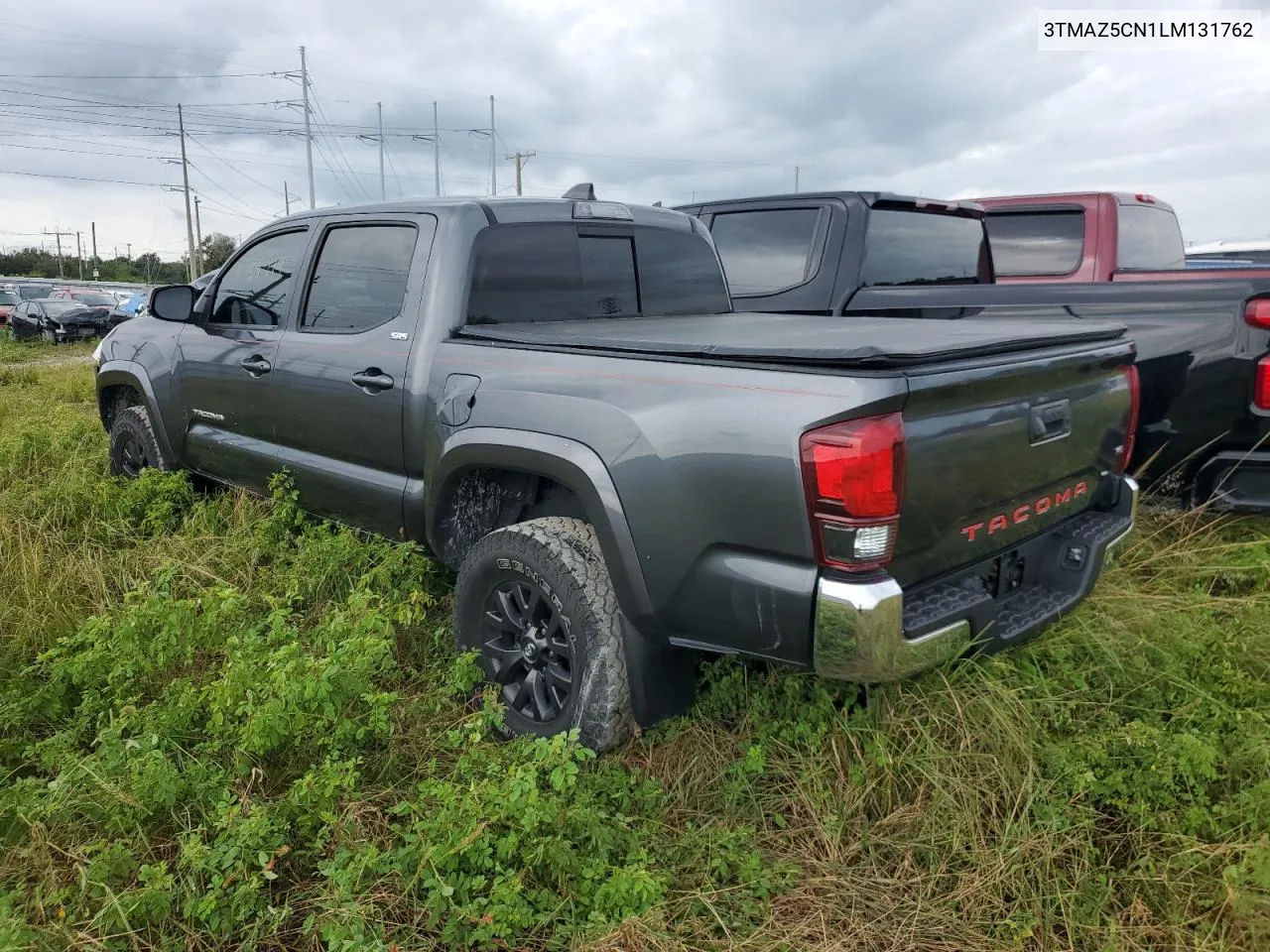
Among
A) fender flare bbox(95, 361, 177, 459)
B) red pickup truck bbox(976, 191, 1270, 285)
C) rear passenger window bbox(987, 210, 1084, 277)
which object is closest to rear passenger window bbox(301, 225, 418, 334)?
fender flare bbox(95, 361, 177, 459)

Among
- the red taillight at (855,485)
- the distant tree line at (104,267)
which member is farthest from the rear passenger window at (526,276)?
the distant tree line at (104,267)

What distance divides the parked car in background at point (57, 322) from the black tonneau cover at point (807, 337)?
2509 centimetres

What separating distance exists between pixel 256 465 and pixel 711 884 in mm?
2950

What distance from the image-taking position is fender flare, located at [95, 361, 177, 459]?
4926 mm

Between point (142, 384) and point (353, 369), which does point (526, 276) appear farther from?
point (142, 384)

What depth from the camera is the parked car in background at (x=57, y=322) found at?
2364cm

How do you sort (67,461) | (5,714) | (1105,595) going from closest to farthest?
(5,714)
(1105,595)
(67,461)

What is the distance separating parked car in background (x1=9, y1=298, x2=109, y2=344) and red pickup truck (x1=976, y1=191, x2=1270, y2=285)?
24.6 m

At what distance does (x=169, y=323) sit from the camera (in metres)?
4.97

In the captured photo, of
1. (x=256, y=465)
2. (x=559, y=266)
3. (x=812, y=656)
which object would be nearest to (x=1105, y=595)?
(x=812, y=656)


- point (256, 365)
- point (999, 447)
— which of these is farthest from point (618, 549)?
point (256, 365)

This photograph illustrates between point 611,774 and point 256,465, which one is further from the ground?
point 256,465

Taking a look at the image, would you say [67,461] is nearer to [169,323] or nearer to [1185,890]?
[169,323]

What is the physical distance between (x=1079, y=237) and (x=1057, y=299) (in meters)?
2.11
